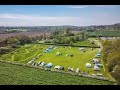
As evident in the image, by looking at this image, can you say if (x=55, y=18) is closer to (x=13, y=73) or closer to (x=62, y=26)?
(x=62, y=26)

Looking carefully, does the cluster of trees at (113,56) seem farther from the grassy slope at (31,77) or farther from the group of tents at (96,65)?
the grassy slope at (31,77)

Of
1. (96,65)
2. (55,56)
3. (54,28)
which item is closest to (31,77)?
(55,56)

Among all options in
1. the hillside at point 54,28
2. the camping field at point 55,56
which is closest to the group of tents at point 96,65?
the camping field at point 55,56

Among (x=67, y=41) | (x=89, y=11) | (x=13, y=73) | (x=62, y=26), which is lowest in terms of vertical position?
(x=13, y=73)

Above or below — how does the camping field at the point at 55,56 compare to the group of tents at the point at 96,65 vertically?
above

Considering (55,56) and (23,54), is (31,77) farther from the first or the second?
(55,56)
